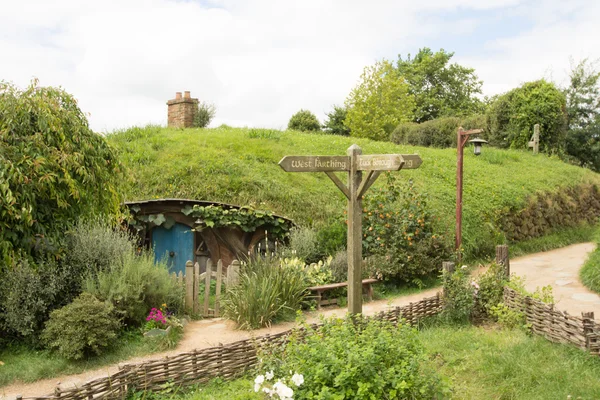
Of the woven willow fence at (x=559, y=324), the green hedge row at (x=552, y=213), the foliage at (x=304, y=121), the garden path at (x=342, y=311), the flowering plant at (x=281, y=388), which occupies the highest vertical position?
the foliage at (x=304, y=121)

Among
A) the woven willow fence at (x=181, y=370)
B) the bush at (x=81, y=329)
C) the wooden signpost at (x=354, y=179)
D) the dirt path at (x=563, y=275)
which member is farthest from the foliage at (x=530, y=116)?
the bush at (x=81, y=329)

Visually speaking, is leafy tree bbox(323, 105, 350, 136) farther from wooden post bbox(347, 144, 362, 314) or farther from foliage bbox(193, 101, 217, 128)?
wooden post bbox(347, 144, 362, 314)

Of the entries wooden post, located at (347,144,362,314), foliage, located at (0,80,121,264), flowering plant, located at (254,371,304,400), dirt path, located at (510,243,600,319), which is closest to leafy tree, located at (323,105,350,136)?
dirt path, located at (510,243,600,319)

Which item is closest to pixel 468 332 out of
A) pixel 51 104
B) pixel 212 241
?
pixel 212 241

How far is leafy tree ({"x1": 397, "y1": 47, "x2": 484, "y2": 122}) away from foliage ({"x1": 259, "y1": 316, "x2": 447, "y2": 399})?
37293 millimetres

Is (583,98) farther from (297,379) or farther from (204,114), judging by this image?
(297,379)

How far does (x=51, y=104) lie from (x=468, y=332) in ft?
25.1

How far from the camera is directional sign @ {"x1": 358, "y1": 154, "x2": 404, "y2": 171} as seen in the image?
6.08m

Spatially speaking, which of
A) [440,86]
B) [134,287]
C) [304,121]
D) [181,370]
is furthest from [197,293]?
[440,86]

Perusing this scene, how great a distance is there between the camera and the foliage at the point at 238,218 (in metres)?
11.5

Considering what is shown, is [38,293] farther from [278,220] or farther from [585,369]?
[585,369]

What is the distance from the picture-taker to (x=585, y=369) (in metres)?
5.93

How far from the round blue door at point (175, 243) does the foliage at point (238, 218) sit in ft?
1.58

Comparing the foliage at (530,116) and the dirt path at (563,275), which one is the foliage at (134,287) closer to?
the dirt path at (563,275)
